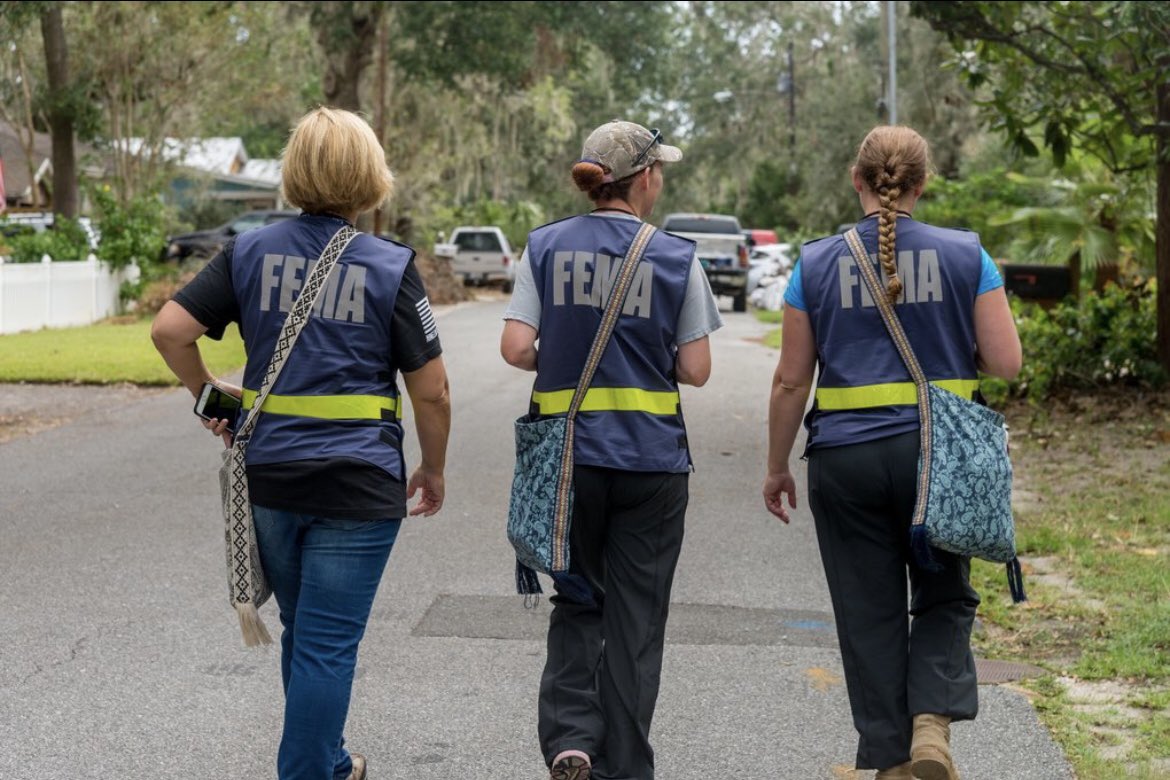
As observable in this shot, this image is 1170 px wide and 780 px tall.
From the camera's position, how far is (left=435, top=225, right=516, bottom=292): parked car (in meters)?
41.3

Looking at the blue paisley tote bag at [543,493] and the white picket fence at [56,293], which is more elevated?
the blue paisley tote bag at [543,493]

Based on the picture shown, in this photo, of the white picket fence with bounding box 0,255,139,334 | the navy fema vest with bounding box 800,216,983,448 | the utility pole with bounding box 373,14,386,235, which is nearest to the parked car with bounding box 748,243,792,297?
the utility pole with bounding box 373,14,386,235

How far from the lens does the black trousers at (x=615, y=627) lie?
14.0ft

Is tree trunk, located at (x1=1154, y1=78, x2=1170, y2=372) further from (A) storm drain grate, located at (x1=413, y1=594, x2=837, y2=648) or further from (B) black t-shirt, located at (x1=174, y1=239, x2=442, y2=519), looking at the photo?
(B) black t-shirt, located at (x1=174, y1=239, x2=442, y2=519)

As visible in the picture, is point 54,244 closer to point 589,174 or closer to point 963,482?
point 589,174

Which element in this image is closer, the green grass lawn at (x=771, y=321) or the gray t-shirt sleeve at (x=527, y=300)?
the gray t-shirt sleeve at (x=527, y=300)

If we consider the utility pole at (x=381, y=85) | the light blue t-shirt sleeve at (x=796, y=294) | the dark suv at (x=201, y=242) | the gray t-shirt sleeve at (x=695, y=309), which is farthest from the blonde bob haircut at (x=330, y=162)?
the dark suv at (x=201, y=242)

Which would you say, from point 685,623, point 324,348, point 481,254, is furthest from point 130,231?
point 324,348

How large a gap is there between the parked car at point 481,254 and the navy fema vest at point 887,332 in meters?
37.0

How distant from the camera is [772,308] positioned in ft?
113

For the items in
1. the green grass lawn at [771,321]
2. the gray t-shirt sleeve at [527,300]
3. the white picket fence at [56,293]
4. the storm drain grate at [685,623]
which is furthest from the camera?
the green grass lawn at [771,321]

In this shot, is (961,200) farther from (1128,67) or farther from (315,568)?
(315,568)

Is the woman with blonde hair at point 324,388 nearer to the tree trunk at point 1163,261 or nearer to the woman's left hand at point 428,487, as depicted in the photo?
the woman's left hand at point 428,487

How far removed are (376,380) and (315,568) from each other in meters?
0.49
